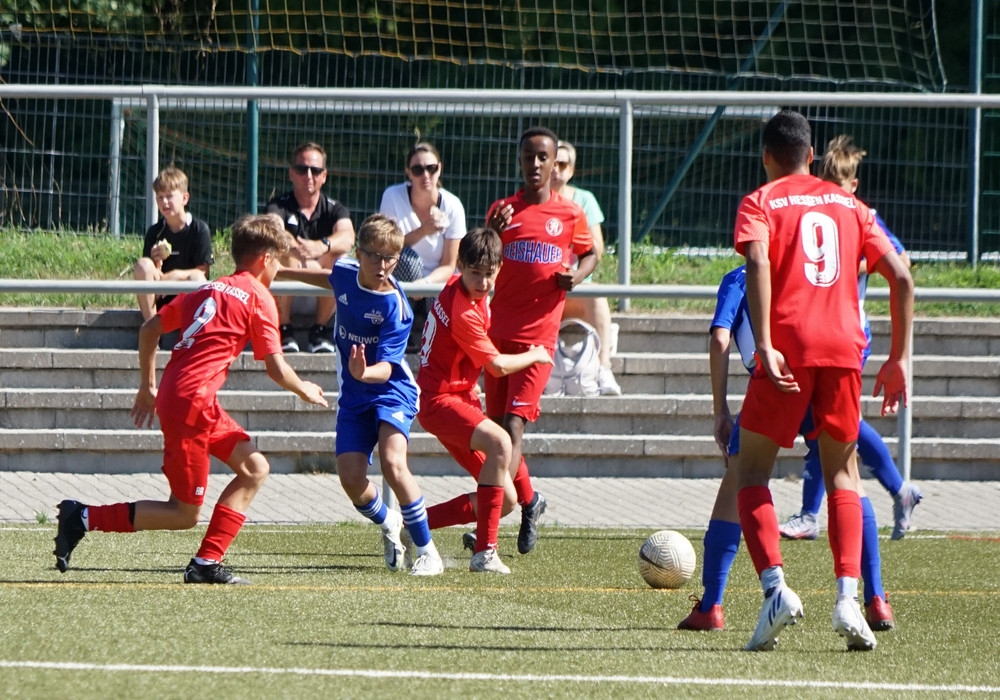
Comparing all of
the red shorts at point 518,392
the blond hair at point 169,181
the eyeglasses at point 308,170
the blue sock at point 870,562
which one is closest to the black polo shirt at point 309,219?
the eyeglasses at point 308,170

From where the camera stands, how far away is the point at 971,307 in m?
11.4

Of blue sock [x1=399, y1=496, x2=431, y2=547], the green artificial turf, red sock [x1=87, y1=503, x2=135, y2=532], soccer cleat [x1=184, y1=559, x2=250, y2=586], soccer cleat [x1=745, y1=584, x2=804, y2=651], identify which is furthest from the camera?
blue sock [x1=399, y1=496, x2=431, y2=547]

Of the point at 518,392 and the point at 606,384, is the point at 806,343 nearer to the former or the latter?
the point at 518,392

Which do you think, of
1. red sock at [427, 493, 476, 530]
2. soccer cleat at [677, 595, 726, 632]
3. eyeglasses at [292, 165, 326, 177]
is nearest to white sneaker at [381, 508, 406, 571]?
red sock at [427, 493, 476, 530]

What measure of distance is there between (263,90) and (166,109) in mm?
711

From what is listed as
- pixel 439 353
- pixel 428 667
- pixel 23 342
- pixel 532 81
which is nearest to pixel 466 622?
pixel 428 667

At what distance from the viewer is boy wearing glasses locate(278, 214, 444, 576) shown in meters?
6.64

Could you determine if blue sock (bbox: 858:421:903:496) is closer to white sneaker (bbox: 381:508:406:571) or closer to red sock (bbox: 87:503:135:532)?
white sneaker (bbox: 381:508:406:571)

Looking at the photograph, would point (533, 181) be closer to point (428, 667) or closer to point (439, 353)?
point (439, 353)

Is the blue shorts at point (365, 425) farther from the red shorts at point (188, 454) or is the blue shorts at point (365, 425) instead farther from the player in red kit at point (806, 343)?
the player in red kit at point (806, 343)

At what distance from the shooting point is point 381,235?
259 inches

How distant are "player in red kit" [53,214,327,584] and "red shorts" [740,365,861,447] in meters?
2.13

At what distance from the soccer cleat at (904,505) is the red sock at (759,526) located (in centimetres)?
277

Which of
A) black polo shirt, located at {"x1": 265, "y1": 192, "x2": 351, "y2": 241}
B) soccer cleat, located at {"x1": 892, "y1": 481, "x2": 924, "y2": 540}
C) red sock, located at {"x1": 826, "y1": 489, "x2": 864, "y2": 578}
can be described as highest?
black polo shirt, located at {"x1": 265, "y1": 192, "x2": 351, "y2": 241}
